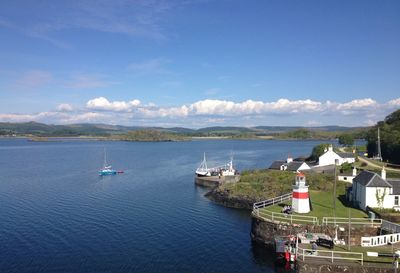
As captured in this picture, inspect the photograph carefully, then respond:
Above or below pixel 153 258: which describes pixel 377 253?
above

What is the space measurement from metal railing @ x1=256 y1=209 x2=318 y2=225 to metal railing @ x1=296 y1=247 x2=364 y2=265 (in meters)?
6.35

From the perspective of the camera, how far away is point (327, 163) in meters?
78.5

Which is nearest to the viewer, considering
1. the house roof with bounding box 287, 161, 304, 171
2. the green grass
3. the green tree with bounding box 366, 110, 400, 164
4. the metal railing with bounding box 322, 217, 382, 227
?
the metal railing with bounding box 322, 217, 382, 227

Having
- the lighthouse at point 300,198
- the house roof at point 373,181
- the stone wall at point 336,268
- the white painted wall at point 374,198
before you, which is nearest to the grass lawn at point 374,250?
the stone wall at point 336,268

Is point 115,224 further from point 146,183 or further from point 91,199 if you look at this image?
point 146,183

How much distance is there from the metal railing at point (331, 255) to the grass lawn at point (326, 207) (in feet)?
25.8

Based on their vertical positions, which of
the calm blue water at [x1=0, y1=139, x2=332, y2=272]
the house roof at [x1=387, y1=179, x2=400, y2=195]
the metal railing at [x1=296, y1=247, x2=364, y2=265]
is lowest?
the calm blue water at [x1=0, y1=139, x2=332, y2=272]

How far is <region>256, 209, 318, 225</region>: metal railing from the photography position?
35000 millimetres

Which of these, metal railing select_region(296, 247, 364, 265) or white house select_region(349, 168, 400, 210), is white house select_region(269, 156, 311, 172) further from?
metal railing select_region(296, 247, 364, 265)

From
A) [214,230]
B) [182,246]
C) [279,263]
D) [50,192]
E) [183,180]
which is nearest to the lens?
[279,263]

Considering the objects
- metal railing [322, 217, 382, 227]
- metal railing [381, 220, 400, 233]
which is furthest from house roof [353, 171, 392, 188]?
metal railing [381, 220, 400, 233]

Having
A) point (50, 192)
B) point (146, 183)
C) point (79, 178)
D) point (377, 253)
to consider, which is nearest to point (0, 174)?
point (79, 178)

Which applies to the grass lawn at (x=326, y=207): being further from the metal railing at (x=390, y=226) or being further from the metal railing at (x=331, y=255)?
the metal railing at (x=331, y=255)

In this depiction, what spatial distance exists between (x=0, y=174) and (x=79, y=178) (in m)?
21.3
